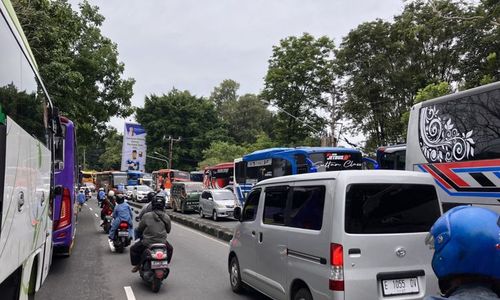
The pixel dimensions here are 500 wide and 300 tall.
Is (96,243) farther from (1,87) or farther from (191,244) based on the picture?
(1,87)

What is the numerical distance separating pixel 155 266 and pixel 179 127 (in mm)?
53843

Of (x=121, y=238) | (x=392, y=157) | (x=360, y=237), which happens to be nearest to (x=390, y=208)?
(x=360, y=237)

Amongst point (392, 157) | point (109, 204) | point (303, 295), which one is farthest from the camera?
point (392, 157)

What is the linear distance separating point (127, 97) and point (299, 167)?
43.2 feet

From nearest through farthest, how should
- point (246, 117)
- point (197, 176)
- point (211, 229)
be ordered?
point (211, 229) < point (197, 176) < point (246, 117)

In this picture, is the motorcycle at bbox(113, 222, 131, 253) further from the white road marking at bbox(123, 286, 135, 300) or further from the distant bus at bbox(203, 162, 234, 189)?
the distant bus at bbox(203, 162, 234, 189)

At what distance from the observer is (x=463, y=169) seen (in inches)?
313

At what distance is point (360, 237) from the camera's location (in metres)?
4.65

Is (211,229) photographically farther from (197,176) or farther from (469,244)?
(197,176)

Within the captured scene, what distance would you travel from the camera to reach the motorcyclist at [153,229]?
25.9ft

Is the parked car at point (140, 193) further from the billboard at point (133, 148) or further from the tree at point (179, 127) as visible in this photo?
the tree at point (179, 127)

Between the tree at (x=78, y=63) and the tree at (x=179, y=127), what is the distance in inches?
1234

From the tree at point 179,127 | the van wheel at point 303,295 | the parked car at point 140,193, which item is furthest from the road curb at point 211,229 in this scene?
the tree at point 179,127

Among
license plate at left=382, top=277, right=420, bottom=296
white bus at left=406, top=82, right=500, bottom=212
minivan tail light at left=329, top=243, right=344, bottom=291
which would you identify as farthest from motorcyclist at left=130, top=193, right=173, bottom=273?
white bus at left=406, top=82, right=500, bottom=212
